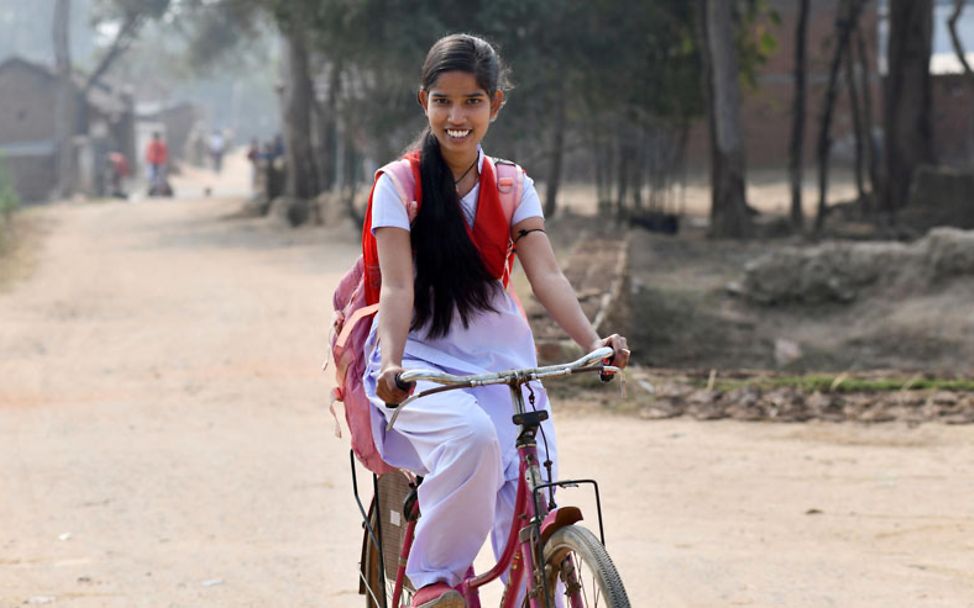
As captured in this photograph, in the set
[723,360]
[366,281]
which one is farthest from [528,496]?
[723,360]

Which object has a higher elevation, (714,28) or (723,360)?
(714,28)

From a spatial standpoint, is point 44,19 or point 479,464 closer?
point 479,464

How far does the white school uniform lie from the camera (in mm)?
3252

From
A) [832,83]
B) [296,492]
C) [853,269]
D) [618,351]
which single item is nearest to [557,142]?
[832,83]

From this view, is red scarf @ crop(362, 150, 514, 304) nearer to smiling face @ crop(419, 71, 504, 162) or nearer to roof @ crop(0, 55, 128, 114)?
smiling face @ crop(419, 71, 504, 162)

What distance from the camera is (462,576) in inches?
134

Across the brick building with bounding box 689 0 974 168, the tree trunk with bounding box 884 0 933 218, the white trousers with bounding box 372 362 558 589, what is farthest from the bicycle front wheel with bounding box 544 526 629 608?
the brick building with bounding box 689 0 974 168

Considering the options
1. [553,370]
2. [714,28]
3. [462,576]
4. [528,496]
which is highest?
[714,28]

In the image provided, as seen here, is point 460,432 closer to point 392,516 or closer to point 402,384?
point 402,384

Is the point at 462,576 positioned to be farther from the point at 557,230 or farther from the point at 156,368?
the point at 557,230

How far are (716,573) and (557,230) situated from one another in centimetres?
1395

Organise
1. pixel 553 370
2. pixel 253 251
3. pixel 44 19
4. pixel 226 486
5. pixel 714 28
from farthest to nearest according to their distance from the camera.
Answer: pixel 44 19, pixel 253 251, pixel 714 28, pixel 226 486, pixel 553 370

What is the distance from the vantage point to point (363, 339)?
3617 millimetres

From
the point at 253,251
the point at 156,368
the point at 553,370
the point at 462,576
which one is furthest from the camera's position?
the point at 253,251
